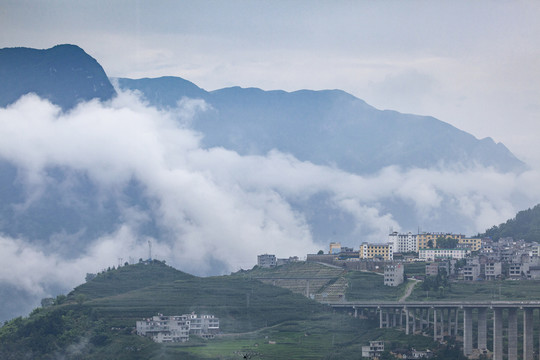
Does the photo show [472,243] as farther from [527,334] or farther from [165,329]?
[165,329]

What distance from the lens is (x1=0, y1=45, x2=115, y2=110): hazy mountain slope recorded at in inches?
4926

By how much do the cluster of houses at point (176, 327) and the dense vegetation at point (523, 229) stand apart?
3864 cm

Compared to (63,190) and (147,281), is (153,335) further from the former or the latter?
(63,190)

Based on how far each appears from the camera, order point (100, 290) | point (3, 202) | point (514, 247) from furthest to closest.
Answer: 1. point (3, 202)
2. point (514, 247)
3. point (100, 290)

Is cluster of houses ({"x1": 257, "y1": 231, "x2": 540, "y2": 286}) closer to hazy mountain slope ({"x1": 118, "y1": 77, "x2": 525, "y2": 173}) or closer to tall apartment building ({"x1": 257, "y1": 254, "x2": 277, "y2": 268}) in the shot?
tall apartment building ({"x1": 257, "y1": 254, "x2": 277, "y2": 268})

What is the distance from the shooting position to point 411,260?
87.8 meters

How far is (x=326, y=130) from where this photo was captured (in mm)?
162750

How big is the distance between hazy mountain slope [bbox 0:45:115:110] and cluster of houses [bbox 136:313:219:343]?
216 ft

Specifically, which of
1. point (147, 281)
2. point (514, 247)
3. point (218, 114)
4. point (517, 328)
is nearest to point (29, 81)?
point (218, 114)

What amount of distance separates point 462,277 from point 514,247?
12.1 meters

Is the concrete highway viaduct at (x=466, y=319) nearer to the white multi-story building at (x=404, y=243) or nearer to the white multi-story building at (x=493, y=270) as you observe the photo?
the white multi-story building at (x=493, y=270)

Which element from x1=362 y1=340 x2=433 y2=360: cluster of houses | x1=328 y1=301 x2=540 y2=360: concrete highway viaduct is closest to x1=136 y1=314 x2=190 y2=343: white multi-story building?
x1=362 y1=340 x2=433 y2=360: cluster of houses

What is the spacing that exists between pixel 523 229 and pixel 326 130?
6747 cm

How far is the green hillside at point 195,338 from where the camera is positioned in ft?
194
